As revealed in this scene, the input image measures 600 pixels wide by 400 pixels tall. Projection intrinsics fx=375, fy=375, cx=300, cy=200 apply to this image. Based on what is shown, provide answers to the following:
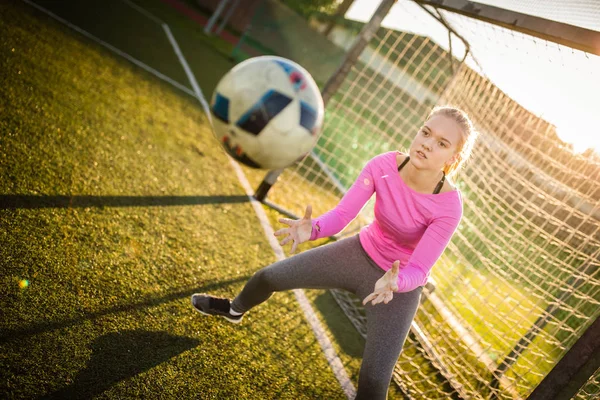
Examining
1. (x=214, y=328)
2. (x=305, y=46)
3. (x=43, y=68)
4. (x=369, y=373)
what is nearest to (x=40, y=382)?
(x=214, y=328)

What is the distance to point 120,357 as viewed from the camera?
2.07 meters

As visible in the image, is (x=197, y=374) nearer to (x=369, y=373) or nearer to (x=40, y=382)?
(x=40, y=382)

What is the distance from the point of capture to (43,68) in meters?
4.74

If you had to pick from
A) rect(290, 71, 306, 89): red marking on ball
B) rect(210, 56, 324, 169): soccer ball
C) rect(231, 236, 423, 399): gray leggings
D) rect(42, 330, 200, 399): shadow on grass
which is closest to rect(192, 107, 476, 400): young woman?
rect(231, 236, 423, 399): gray leggings

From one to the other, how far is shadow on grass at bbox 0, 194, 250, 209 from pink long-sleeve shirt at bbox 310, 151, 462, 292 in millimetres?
2014

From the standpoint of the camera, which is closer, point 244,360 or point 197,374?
point 197,374

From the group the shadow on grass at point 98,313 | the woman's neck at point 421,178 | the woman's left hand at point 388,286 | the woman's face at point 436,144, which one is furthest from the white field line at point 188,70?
the woman's left hand at point 388,286

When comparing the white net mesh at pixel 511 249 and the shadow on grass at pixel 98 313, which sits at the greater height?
the white net mesh at pixel 511 249

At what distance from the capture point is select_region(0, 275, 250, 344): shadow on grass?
1877mm

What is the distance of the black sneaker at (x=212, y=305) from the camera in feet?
8.54

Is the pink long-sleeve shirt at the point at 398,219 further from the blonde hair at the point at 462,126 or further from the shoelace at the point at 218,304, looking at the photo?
the shoelace at the point at 218,304

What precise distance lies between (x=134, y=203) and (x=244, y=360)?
1828mm

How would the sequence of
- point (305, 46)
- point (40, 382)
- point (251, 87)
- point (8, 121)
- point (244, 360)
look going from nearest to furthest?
point (40, 382)
point (251, 87)
point (244, 360)
point (8, 121)
point (305, 46)

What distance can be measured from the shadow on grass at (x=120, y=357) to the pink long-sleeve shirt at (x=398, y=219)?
1123 millimetres
